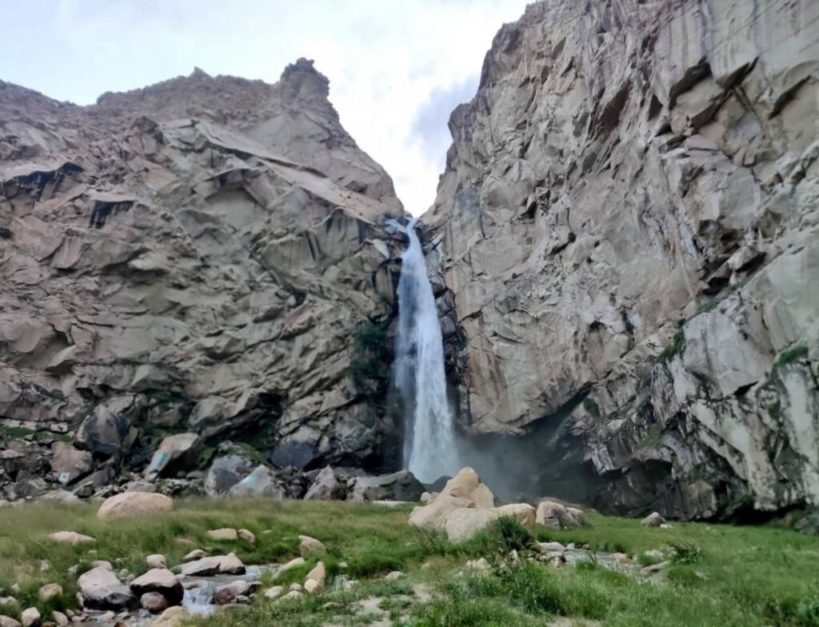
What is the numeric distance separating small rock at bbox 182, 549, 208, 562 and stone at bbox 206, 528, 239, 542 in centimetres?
184

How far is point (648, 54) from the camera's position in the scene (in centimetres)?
3450

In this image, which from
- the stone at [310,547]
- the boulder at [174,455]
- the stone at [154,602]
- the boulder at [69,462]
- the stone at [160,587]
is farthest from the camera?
the boulder at [174,455]

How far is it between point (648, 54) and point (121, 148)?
50.9 metres

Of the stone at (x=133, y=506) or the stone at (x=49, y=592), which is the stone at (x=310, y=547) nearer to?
the stone at (x=49, y=592)

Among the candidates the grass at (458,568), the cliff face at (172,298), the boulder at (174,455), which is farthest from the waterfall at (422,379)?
the grass at (458,568)

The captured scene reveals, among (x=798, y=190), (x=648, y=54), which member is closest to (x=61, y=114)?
(x=648, y=54)

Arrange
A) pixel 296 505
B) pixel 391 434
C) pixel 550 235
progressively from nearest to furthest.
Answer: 1. pixel 296 505
2. pixel 550 235
3. pixel 391 434

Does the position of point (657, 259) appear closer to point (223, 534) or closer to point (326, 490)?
point (326, 490)

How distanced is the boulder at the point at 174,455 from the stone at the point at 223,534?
22.4 m

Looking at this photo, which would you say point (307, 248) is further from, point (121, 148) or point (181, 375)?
point (121, 148)

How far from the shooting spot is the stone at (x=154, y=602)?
12.1 metres

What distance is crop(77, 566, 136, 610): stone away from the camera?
12.3m

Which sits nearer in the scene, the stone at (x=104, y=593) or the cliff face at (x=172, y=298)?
the stone at (x=104, y=593)

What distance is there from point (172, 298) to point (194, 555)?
38.8m
